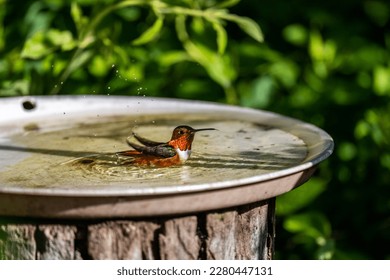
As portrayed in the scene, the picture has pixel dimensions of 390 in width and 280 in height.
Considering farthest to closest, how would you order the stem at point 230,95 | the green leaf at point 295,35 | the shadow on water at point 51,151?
the green leaf at point 295,35, the stem at point 230,95, the shadow on water at point 51,151

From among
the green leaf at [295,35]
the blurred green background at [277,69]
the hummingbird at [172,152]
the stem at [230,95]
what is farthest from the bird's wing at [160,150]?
the green leaf at [295,35]

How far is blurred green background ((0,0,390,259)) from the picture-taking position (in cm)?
316

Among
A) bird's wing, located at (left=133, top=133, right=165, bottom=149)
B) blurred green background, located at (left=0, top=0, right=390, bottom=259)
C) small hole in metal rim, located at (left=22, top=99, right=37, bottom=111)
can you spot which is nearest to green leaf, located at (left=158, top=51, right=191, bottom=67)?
blurred green background, located at (left=0, top=0, right=390, bottom=259)

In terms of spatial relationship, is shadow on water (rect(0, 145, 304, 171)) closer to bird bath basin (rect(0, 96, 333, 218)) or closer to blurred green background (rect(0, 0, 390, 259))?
bird bath basin (rect(0, 96, 333, 218))

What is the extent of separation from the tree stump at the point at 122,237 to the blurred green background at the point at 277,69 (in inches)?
49.5

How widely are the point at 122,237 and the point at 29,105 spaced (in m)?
1.00

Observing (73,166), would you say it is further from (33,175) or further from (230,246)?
(230,246)

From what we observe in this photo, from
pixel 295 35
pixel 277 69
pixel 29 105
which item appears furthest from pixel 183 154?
pixel 295 35

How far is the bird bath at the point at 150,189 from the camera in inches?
69.8

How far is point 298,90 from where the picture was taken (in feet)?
11.6

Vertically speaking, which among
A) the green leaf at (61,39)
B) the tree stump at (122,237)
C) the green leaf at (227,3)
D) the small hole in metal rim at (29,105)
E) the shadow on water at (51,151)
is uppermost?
the green leaf at (227,3)

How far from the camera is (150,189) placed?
1.72m

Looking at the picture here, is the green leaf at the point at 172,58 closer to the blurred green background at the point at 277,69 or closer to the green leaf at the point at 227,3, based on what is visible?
the blurred green background at the point at 277,69

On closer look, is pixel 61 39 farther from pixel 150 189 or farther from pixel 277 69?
pixel 150 189
